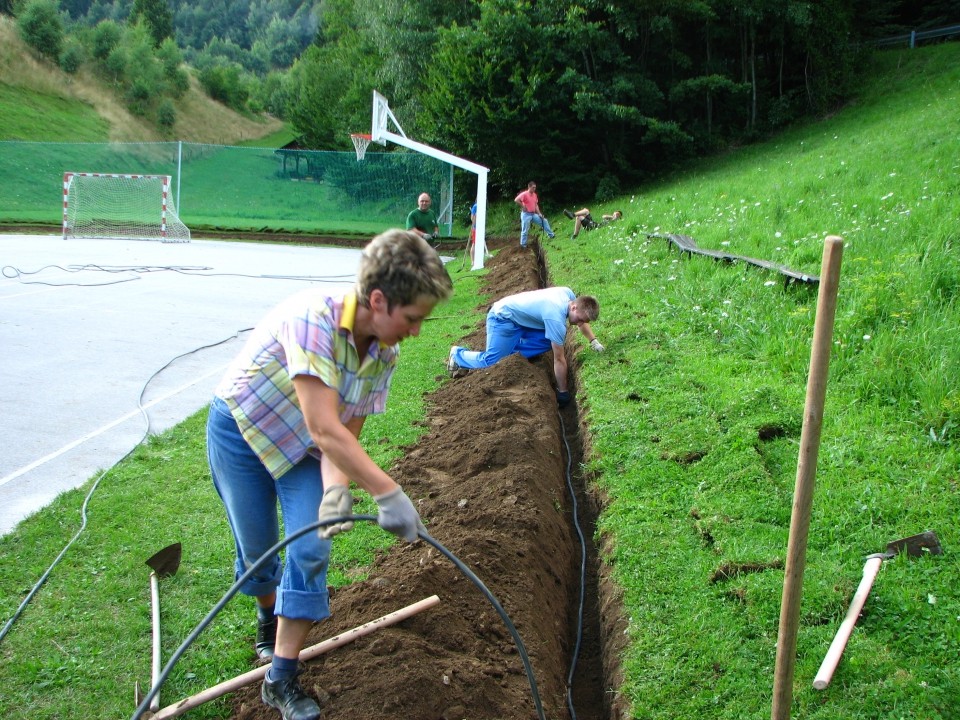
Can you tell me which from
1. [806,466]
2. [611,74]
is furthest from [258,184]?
[806,466]

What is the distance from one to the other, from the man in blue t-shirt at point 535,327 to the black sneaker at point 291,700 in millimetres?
4970

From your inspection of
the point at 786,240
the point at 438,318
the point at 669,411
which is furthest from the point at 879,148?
the point at 669,411

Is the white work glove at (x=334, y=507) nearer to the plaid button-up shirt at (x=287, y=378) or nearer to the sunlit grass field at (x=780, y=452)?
the plaid button-up shirt at (x=287, y=378)

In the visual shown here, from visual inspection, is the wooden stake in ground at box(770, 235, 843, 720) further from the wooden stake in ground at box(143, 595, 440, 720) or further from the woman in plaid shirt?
the wooden stake in ground at box(143, 595, 440, 720)

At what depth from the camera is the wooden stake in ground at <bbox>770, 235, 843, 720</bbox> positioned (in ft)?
7.77

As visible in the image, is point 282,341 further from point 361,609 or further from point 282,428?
point 361,609

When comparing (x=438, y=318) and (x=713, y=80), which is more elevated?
(x=713, y=80)

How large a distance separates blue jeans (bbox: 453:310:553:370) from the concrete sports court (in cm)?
270

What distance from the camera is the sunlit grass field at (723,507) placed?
10.6 ft

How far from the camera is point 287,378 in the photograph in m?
2.71

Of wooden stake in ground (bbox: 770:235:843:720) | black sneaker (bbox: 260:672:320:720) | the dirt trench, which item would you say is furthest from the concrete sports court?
wooden stake in ground (bbox: 770:235:843:720)

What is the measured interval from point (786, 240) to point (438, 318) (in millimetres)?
5129

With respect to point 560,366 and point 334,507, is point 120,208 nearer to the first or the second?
point 560,366

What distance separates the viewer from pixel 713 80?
953 inches
